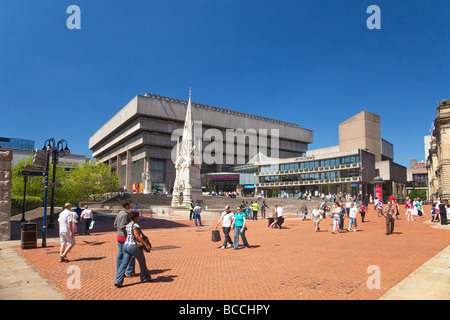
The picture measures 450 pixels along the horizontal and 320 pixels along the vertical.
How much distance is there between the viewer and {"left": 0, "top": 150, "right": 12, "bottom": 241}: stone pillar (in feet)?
46.0

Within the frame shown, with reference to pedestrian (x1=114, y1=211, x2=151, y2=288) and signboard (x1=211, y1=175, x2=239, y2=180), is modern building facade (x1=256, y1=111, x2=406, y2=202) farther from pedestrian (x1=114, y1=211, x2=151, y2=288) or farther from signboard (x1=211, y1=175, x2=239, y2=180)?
pedestrian (x1=114, y1=211, x2=151, y2=288)

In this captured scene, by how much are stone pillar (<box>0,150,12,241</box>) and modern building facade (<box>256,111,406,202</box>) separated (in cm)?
5427

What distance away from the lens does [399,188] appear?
270 ft

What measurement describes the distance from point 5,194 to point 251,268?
39.2 ft

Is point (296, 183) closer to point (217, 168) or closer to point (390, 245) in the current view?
point (217, 168)

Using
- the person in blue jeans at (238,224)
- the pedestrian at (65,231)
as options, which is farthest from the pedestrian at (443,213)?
the pedestrian at (65,231)

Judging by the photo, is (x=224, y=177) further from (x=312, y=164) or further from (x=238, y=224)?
(x=238, y=224)

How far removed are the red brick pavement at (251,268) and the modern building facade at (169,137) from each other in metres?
67.9

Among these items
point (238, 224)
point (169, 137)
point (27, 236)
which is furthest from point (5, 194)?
point (169, 137)

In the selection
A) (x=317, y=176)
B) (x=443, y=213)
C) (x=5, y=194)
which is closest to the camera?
(x=5, y=194)

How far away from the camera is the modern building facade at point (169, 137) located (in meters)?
85.3

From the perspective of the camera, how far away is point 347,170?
6619 cm
